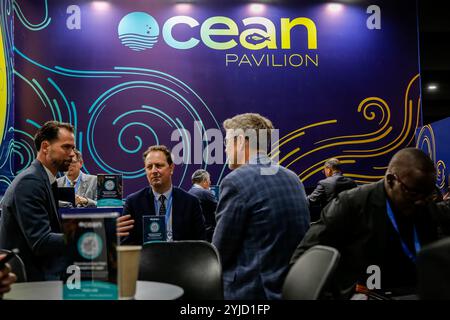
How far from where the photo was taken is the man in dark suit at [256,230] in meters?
2.26

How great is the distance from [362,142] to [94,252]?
24.1 ft

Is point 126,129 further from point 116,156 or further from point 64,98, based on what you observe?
point 64,98

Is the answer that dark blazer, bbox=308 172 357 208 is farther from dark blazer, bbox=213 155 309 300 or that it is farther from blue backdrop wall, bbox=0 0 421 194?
dark blazer, bbox=213 155 309 300

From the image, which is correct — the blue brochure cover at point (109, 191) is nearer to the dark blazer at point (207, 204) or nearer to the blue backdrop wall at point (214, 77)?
the dark blazer at point (207, 204)

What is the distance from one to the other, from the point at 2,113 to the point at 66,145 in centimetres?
390

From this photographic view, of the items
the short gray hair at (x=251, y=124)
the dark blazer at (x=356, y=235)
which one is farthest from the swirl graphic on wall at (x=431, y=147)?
the dark blazer at (x=356, y=235)

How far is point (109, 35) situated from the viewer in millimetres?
7824

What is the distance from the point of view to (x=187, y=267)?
219cm

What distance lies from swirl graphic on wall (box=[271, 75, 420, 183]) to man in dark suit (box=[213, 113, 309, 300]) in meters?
5.54

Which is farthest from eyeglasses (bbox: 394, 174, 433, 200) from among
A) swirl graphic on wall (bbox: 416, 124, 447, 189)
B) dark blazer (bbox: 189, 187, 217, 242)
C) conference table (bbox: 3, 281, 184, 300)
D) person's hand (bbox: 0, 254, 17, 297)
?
swirl graphic on wall (bbox: 416, 124, 447, 189)

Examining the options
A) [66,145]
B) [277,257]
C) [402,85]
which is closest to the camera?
[277,257]

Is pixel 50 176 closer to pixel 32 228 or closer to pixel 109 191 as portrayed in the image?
pixel 32 228

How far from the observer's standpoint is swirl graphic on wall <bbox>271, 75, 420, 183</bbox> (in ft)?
26.0
